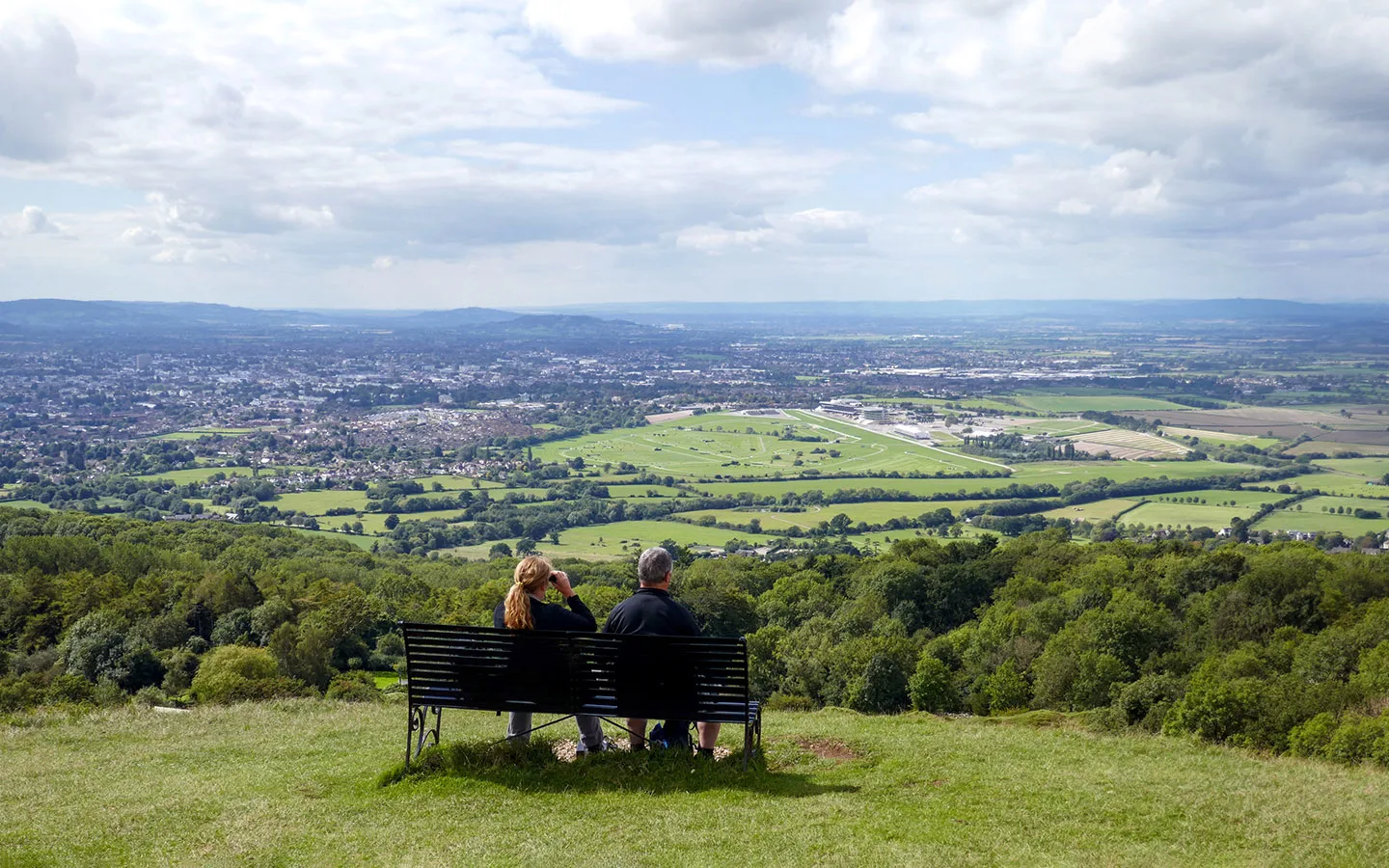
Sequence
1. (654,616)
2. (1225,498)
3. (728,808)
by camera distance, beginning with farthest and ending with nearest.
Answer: (1225,498) → (654,616) → (728,808)

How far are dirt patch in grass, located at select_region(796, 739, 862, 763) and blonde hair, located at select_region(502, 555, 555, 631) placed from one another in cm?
336

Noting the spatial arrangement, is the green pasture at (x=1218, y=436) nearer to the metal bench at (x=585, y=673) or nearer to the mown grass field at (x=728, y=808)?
the mown grass field at (x=728, y=808)

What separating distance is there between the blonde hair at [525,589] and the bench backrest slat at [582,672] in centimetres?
16

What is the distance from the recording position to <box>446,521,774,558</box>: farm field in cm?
6625

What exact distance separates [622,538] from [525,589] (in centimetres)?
6093

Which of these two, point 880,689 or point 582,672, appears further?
point 880,689

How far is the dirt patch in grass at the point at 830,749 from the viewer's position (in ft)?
34.1

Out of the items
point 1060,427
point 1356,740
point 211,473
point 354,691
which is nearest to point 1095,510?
point 1060,427

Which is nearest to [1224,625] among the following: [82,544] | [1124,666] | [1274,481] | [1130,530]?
[1124,666]

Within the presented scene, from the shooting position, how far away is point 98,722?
1379 cm

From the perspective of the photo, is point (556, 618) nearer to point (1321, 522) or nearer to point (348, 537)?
point (1321, 522)

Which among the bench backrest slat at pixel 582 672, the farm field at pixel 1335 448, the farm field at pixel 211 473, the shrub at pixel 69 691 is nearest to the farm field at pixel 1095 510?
the farm field at pixel 1335 448

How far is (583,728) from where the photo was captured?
9.56 m

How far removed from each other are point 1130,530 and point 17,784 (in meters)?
64.2
